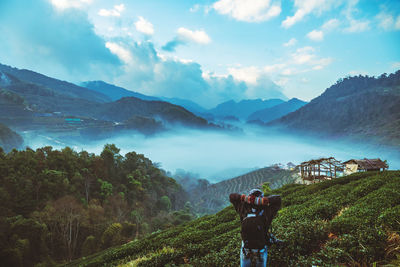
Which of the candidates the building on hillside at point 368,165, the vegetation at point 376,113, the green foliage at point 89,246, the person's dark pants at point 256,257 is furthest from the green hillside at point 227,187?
the vegetation at point 376,113

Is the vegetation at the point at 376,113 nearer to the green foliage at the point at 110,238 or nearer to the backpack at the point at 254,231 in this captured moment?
the green foliage at the point at 110,238

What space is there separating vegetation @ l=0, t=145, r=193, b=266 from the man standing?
27947 mm

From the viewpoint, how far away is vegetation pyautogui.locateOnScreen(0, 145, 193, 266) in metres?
24.0

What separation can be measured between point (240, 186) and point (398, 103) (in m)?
157

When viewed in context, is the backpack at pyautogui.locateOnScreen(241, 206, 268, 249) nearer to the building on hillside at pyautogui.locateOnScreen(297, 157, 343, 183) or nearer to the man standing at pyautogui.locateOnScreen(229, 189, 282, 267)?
the man standing at pyautogui.locateOnScreen(229, 189, 282, 267)

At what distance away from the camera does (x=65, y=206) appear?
1142 inches

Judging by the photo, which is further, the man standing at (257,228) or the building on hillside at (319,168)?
the building on hillside at (319,168)

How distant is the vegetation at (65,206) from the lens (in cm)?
2403

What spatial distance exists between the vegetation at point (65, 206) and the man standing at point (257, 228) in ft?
91.7

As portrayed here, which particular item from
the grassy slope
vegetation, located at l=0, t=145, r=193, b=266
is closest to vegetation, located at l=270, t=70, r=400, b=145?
vegetation, located at l=0, t=145, r=193, b=266

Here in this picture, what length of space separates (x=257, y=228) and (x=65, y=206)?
33.4 meters

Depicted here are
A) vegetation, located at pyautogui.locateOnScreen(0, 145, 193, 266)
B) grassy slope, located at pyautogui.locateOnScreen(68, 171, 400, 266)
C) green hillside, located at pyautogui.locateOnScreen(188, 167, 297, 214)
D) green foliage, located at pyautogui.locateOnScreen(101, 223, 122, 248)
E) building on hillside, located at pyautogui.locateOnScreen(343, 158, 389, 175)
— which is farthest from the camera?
green hillside, located at pyautogui.locateOnScreen(188, 167, 297, 214)

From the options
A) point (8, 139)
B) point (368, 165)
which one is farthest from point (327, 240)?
A: point (8, 139)

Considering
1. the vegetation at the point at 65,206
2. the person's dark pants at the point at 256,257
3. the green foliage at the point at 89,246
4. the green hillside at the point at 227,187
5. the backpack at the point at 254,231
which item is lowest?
the green hillside at the point at 227,187
